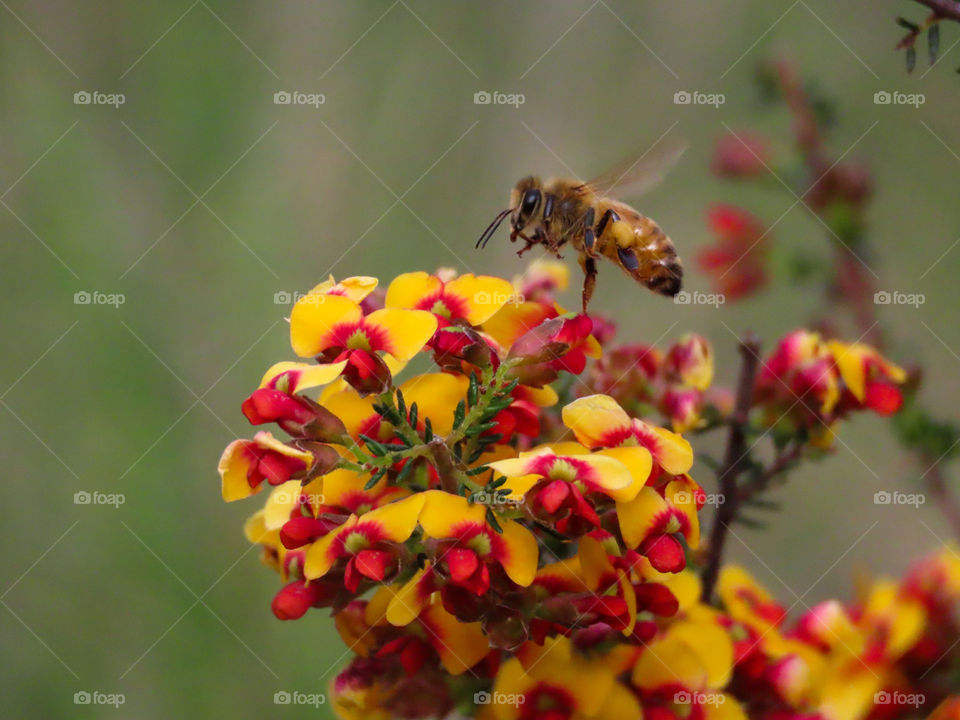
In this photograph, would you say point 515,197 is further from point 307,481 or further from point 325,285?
point 307,481

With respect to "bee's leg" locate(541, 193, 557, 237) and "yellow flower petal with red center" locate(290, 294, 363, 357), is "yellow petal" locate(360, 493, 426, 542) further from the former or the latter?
"bee's leg" locate(541, 193, 557, 237)

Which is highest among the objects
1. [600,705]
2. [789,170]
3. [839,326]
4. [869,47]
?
[869,47]

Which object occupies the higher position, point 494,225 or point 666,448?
point 494,225

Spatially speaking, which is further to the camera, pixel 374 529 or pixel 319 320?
pixel 319 320

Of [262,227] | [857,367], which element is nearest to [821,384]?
[857,367]

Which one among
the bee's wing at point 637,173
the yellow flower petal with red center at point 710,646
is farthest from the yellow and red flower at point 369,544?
the bee's wing at point 637,173

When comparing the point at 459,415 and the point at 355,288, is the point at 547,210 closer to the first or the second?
the point at 355,288

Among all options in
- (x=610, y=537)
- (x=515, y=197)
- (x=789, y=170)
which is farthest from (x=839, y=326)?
(x=610, y=537)

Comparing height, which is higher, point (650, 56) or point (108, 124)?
point (650, 56)
